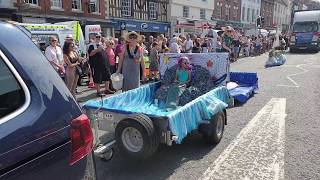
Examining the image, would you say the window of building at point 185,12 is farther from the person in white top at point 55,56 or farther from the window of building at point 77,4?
the person in white top at point 55,56

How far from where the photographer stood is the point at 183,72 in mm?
7457

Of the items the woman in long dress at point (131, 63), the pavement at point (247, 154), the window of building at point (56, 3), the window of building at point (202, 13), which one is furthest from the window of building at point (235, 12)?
the woman in long dress at point (131, 63)

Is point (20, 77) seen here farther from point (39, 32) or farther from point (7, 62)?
point (39, 32)

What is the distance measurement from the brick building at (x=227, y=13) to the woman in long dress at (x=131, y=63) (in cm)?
3665

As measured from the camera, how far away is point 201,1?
39.0 m

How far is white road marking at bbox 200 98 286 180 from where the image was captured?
15.1ft

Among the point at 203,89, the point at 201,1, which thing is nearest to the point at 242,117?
the point at 203,89

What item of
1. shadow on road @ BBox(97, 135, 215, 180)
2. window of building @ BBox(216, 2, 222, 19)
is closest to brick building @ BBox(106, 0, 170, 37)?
window of building @ BBox(216, 2, 222, 19)

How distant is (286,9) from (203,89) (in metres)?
79.1

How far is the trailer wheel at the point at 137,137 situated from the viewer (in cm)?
452

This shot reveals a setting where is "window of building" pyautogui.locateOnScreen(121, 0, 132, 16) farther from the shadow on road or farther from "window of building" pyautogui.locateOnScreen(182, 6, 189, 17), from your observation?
the shadow on road

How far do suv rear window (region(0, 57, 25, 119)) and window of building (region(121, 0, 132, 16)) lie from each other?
1082 inches

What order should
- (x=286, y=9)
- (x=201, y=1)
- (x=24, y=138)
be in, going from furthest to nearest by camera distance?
(x=286, y=9) < (x=201, y=1) < (x=24, y=138)

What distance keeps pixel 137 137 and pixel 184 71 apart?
3051 mm
